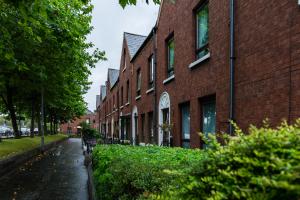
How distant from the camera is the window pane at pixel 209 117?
410 inches

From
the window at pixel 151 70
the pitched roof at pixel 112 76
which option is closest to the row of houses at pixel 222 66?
the window at pixel 151 70

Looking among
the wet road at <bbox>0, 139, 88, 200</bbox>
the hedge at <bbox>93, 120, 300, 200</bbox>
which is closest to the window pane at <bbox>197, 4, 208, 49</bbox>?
the wet road at <bbox>0, 139, 88, 200</bbox>

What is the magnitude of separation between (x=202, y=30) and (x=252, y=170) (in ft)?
32.6

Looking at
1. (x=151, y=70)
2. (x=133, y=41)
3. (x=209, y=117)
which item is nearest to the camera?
(x=209, y=117)

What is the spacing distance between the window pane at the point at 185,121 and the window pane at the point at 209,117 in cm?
133

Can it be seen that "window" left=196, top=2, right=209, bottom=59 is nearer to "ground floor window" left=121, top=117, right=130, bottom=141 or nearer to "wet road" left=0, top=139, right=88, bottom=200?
"wet road" left=0, top=139, right=88, bottom=200

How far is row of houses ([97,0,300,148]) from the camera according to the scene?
6.68 metres

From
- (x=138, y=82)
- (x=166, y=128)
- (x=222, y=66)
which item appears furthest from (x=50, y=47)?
(x=222, y=66)

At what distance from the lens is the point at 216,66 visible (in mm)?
9758

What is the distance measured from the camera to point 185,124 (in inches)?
513

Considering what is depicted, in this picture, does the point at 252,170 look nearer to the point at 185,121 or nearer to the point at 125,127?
the point at 185,121

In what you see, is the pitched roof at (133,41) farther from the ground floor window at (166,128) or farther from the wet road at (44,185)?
the wet road at (44,185)

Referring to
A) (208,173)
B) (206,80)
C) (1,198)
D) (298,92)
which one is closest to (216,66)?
(206,80)

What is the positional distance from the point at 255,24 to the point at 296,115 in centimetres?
250
